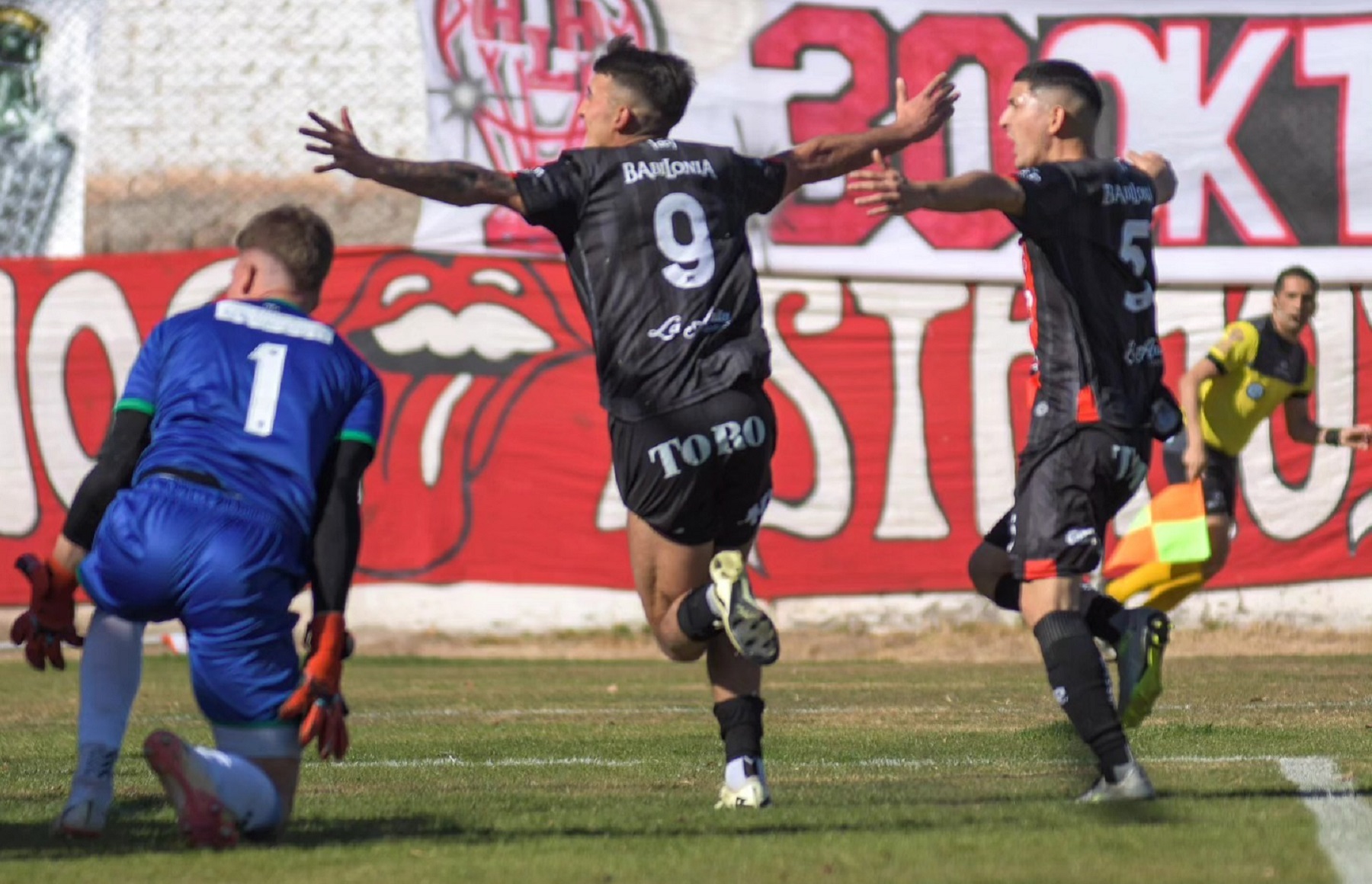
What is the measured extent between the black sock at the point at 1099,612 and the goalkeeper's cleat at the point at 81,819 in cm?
287

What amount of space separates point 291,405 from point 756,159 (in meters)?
1.83

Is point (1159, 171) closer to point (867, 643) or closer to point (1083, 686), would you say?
point (1083, 686)

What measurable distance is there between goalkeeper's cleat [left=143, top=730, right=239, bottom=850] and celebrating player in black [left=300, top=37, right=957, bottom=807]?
58.6 inches

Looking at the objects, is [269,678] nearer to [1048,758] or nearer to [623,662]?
[1048,758]

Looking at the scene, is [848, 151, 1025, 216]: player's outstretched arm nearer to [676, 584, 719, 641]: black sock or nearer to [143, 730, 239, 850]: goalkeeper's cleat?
[676, 584, 719, 641]: black sock

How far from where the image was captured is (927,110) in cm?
612

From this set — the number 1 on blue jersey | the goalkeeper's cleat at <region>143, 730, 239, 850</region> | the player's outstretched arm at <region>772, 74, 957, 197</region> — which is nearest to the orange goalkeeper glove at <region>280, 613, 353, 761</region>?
the goalkeeper's cleat at <region>143, 730, 239, 850</region>

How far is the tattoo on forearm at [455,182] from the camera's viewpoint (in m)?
5.52

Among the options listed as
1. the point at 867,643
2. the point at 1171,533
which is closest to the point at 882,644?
the point at 867,643

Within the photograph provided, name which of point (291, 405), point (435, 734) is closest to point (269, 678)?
point (291, 405)

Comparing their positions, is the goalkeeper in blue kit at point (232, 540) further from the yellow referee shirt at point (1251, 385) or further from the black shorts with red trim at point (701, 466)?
the yellow referee shirt at point (1251, 385)

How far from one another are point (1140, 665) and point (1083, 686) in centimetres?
18

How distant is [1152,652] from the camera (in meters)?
5.59

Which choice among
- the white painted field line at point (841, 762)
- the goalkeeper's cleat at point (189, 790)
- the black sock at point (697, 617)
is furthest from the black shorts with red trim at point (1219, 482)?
the goalkeeper's cleat at point (189, 790)
